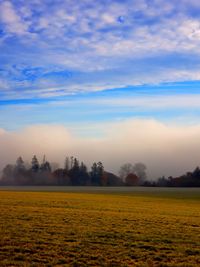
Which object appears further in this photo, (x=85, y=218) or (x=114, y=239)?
(x=85, y=218)

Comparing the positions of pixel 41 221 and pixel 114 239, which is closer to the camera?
pixel 114 239

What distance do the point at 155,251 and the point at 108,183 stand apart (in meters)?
139

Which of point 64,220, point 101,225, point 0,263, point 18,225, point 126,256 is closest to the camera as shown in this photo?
point 0,263

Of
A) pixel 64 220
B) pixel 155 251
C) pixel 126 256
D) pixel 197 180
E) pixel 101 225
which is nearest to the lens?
pixel 126 256

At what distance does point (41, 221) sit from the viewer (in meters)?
20.1

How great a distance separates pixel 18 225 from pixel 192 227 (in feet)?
27.7

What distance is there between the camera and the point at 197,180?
127 meters

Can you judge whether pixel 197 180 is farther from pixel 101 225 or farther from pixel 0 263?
pixel 0 263

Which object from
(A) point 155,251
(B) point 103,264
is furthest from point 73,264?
(A) point 155,251

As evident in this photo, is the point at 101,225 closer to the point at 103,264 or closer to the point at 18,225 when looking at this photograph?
the point at 18,225

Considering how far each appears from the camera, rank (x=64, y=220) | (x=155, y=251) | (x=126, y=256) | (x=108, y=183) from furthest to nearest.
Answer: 1. (x=108, y=183)
2. (x=64, y=220)
3. (x=155, y=251)
4. (x=126, y=256)

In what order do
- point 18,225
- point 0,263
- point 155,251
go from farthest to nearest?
point 18,225
point 155,251
point 0,263

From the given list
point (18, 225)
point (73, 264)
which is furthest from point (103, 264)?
point (18, 225)

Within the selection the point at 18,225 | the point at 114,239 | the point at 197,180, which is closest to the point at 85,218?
the point at 18,225
